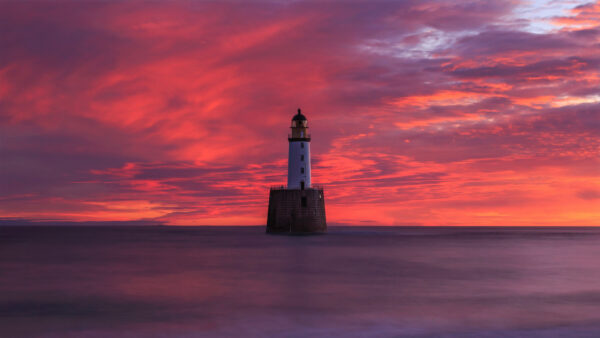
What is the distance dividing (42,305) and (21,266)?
14.8m

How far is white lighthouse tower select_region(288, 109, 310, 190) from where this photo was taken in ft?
160

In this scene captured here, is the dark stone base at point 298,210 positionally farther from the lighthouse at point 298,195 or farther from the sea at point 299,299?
the sea at point 299,299

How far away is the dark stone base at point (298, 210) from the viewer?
159ft

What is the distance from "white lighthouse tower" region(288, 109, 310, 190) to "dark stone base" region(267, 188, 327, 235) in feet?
2.54

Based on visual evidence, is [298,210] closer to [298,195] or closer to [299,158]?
[298,195]

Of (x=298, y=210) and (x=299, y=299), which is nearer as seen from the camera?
(x=299, y=299)

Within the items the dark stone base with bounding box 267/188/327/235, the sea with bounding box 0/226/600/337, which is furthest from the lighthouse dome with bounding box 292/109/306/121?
the sea with bounding box 0/226/600/337

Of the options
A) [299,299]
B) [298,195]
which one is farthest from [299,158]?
[299,299]

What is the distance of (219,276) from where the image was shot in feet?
81.2

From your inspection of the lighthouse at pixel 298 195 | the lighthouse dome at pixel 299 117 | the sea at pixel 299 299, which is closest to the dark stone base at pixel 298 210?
the lighthouse at pixel 298 195

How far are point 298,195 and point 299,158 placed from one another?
3.14 metres

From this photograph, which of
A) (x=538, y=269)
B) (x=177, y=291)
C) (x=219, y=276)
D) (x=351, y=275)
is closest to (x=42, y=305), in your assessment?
(x=177, y=291)

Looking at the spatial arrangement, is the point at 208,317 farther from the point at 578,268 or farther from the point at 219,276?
the point at 578,268

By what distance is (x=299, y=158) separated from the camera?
1924 inches
